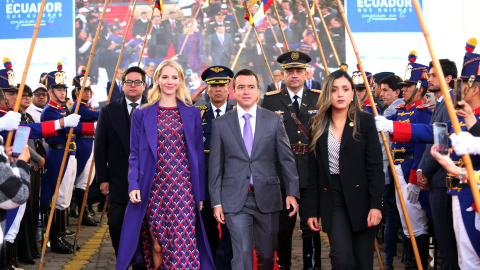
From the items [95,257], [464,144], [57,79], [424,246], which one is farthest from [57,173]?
[464,144]

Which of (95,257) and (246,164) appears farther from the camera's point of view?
(95,257)

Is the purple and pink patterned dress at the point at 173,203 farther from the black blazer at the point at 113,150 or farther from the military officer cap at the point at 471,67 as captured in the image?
the military officer cap at the point at 471,67

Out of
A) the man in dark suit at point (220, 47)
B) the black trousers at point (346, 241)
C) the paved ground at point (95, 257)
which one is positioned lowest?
the paved ground at point (95, 257)

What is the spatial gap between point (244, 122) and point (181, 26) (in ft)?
33.3

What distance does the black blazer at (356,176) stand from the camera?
3482mm

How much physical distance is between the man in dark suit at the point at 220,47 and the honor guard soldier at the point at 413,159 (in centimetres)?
843

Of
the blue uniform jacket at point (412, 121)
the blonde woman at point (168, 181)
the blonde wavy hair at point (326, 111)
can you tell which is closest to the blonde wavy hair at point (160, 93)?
the blonde woman at point (168, 181)

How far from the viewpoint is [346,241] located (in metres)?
3.44

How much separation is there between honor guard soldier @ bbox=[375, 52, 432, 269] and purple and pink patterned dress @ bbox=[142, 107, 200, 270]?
202cm

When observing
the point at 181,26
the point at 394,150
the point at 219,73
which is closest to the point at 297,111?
the point at 219,73

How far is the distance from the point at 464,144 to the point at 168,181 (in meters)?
2.15

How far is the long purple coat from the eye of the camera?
396 cm

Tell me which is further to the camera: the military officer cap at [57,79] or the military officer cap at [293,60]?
the military officer cap at [57,79]

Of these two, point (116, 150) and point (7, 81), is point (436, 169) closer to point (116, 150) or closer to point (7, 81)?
point (116, 150)
